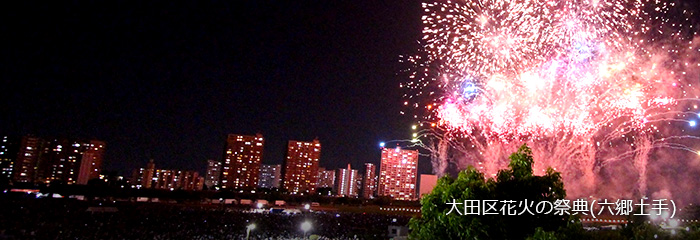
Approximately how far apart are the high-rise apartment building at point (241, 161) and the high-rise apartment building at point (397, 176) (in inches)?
2198

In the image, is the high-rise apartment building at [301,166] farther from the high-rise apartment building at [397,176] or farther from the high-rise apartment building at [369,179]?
the high-rise apartment building at [397,176]

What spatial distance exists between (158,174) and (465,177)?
7152 inches

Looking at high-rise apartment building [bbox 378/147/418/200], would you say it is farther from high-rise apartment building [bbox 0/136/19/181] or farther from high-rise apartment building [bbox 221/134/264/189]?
high-rise apartment building [bbox 0/136/19/181]

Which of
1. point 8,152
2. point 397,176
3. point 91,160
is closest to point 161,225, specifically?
point 397,176

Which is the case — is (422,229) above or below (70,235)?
above

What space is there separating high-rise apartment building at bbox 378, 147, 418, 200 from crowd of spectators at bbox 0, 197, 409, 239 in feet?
155

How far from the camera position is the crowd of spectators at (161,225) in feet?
84.8

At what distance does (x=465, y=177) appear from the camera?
6625 millimetres

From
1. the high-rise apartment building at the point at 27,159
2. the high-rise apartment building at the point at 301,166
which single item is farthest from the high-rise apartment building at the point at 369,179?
the high-rise apartment building at the point at 27,159

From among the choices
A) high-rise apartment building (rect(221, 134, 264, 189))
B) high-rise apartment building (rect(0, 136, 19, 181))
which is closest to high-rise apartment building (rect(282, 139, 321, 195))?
high-rise apartment building (rect(221, 134, 264, 189))

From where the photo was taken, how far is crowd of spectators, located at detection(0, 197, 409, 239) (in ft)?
84.8

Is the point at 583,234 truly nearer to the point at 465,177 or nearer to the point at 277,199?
the point at 465,177

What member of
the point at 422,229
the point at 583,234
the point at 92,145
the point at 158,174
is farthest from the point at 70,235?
the point at 158,174

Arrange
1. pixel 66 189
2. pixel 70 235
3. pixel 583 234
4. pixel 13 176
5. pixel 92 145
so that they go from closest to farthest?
1. pixel 583 234
2. pixel 70 235
3. pixel 66 189
4. pixel 13 176
5. pixel 92 145
